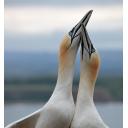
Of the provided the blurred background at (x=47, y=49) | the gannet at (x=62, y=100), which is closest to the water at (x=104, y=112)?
the blurred background at (x=47, y=49)

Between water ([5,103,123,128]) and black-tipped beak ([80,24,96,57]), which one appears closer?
black-tipped beak ([80,24,96,57])

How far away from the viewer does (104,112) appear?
0.92 meters

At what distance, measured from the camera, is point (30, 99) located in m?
0.95

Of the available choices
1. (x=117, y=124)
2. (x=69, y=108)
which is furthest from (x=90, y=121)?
(x=117, y=124)

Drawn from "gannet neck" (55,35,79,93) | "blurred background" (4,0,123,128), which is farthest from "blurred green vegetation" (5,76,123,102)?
"gannet neck" (55,35,79,93)

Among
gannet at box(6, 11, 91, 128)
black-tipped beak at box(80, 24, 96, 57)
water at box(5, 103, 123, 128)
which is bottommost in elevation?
water at box(5, 103, 123, 128)

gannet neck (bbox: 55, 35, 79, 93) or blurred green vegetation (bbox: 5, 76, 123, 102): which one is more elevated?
gannet neck (bbox: 55, 35, 79, 93)

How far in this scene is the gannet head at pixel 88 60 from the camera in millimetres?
733

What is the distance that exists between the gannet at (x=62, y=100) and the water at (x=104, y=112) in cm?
16

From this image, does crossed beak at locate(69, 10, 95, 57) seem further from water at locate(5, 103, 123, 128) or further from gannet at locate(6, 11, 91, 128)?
water at locate(5, 103, 123, 128)

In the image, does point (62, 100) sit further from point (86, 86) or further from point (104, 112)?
point (104, 112)

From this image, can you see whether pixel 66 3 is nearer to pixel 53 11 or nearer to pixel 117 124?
pixel 53 11

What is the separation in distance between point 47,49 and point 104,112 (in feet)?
0.71

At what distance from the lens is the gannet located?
728mm
